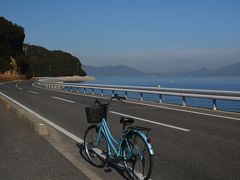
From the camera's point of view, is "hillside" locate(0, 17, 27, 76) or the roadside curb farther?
"hillside" locate(0, 17, 27, 76)

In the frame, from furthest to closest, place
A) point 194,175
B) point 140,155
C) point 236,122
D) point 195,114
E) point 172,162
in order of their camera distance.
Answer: point 195,114 → point 236,122 → point 172,162 → point 194,175 → point 140,155

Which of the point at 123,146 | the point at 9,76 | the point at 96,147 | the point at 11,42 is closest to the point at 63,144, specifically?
the point at 96,147

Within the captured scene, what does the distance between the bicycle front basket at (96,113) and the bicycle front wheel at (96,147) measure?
37cm

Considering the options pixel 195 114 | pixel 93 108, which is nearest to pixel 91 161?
pixel 93 108

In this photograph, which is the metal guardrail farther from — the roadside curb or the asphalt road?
the roadside curb

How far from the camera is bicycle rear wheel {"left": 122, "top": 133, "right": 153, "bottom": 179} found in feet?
18.2

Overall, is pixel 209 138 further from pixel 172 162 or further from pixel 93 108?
pixel 93 108

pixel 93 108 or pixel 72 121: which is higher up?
pixel 93 108

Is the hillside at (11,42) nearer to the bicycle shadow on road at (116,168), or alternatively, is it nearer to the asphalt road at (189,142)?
the asphalt road at (189,142)

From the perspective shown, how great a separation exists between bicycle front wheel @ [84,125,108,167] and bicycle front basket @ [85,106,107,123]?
14.5 inches

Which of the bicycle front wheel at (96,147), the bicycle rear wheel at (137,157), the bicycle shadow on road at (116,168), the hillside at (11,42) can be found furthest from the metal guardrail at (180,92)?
the hillside at (11,42)

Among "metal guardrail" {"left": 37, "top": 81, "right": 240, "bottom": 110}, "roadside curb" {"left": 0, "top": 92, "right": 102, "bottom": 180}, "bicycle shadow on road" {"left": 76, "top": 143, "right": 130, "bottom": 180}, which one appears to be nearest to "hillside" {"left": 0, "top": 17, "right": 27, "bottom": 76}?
"metal guardrail" {"left": 37, "top": 81, "right": 240, "bottom": 110}

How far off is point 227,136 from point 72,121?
18.2ft

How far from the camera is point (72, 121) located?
1339 cm
